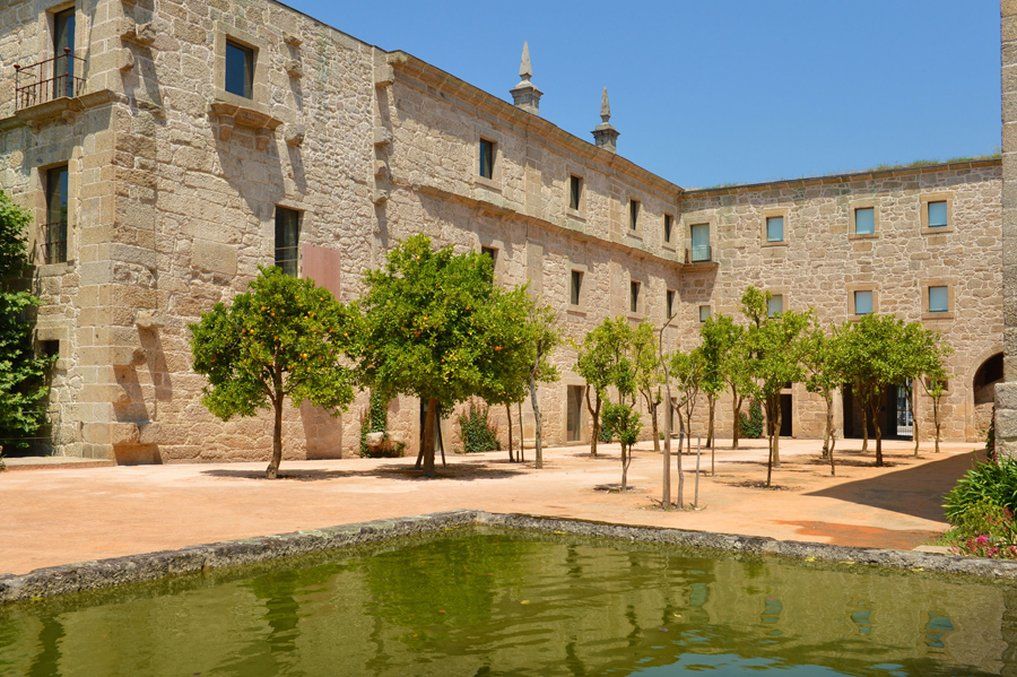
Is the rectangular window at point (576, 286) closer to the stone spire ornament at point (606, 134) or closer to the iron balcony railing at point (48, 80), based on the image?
the stone spire ornament at point (606, 134)

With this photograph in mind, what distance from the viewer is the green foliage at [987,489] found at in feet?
27.3

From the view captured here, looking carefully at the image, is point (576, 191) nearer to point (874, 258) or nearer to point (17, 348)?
point (874, 258)

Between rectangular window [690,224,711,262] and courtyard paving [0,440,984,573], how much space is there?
58.4ft

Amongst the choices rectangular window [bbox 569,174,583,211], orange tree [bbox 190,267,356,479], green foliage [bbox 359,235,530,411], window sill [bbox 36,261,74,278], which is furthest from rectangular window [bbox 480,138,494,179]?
window sill [bbox 36,261,74,278]

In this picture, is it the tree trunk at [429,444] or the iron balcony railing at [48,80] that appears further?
the iron balcony railing at [48,80]

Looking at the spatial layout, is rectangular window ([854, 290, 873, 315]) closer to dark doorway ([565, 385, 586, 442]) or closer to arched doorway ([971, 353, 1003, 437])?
arched doorway ([971, 353, 1003, 437])

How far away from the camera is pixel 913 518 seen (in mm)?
10359

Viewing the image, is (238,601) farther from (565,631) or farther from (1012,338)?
(1012,338)

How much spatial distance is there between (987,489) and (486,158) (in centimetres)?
1992

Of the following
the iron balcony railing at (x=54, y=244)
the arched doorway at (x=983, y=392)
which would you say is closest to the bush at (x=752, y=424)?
the arched doorway at (x=983, y=392)

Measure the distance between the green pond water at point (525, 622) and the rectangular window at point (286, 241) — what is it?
1340 centimetres

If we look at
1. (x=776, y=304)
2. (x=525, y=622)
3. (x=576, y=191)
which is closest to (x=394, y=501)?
(x=525, y=622)

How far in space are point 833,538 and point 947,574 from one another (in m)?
1.67

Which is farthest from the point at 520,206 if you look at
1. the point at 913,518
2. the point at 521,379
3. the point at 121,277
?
the point at 913,518
